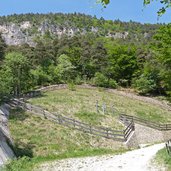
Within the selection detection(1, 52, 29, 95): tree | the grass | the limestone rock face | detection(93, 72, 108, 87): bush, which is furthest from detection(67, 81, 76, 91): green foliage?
the limestone rock face

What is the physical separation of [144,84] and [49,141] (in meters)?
31.3

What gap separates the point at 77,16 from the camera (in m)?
185

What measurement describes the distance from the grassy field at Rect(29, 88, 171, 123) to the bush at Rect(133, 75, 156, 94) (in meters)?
4.12

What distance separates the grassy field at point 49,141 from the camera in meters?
24.3

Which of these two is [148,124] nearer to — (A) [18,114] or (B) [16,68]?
(A) [18,114]

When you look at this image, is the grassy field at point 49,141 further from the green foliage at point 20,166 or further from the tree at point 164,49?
the tree at point 164,49

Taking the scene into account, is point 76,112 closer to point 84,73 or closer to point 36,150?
point 36,150

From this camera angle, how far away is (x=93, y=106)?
41.8m

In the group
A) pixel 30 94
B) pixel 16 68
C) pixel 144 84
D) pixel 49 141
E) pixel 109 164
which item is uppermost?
pixel 16 68

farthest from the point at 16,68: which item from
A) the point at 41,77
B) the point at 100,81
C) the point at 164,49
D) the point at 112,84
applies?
the point at 164,49

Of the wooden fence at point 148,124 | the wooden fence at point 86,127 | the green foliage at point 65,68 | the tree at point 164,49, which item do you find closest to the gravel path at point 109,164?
the tree at point 164,49

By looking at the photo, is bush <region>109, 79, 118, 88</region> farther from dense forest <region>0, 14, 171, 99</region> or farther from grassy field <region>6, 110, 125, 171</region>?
grassy field <region>6, 110, 125, 171</region>

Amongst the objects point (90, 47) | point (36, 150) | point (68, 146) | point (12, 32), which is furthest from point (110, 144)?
point (12, 32)

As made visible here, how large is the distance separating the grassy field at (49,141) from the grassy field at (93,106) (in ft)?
14.7
